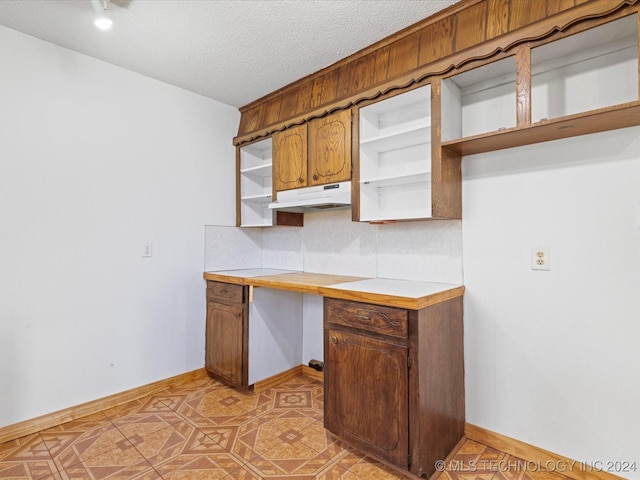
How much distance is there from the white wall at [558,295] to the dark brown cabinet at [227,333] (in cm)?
152

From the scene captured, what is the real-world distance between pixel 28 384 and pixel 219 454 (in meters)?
1.24

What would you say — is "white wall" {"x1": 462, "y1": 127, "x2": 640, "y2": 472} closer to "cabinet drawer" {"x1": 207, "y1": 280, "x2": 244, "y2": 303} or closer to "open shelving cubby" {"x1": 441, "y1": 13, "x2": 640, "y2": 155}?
"open shelving cubby" {"x1": 441, "y1": 13, "x2": 640, "y2": 155}

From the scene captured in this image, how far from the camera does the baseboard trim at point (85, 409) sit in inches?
77.3

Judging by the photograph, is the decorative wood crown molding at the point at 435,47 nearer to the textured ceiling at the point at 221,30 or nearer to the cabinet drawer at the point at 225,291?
the textured ceiling at the point at 221,30

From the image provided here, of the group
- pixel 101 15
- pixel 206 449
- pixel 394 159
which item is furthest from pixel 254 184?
pixel 206 449

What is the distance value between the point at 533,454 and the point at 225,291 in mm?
2173

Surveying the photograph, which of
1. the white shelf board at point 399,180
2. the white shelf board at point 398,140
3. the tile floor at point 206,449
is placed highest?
the white shelf board at point 398,140

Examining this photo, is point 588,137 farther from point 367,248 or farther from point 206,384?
point 206,384

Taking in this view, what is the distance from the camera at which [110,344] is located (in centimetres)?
236

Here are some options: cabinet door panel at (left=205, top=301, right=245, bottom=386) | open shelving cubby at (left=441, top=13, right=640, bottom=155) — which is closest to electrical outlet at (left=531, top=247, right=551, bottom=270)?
open shelving cubby at (left=441, top=13, right=640, bottom=155)

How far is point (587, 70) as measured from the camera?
156 centimetres

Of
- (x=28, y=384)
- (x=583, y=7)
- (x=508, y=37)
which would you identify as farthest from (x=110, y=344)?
(x=583, y=7)

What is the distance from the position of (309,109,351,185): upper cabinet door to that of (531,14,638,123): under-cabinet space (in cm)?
104

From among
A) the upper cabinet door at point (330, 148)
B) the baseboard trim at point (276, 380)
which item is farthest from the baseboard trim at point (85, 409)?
the upper cabinet door at point (330, 148)
